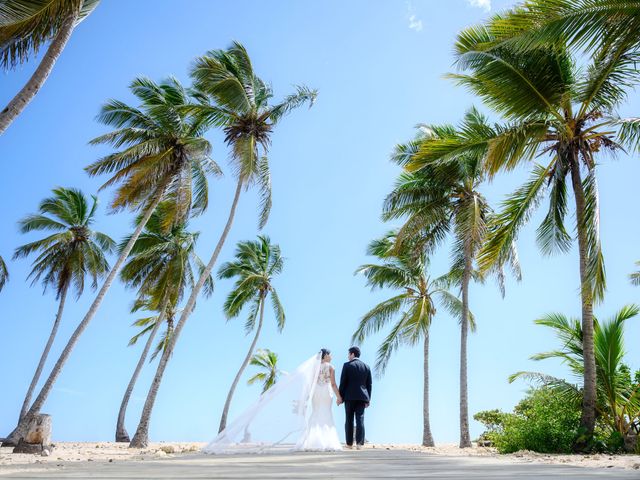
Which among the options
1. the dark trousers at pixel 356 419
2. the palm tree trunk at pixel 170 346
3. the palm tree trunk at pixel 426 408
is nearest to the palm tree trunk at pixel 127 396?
the palm tree trunk at pixel 170 346

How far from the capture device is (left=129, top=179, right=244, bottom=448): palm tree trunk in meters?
16.7

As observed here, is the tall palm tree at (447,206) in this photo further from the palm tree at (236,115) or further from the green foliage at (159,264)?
the green foliage at (159,264)

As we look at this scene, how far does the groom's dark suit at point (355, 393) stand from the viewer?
35.7ft

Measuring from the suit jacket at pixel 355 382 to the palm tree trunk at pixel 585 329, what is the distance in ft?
13.5

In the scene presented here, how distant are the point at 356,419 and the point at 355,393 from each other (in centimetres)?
62

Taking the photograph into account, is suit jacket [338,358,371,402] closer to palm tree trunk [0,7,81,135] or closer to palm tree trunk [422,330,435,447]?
palm tree trunk [0,7,81,135]

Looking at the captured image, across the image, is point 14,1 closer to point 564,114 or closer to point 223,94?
point 223,94

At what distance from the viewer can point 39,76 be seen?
403 inches

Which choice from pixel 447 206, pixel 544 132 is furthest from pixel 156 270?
pixel 544 132

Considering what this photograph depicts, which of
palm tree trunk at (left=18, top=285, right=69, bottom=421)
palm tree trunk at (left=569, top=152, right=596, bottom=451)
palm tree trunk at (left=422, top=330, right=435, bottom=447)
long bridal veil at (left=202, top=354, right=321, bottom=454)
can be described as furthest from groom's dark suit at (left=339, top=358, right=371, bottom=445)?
palm tree trunk at (left=18, top=285, right=69, bottom=421)

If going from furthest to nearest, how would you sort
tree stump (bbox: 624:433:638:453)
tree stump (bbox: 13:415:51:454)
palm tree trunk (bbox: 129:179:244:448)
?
palm tree trunk (bbox: 129:179:244:448) < tree stump (bbox: 13:415:51:454) < tree stump (bbox: 624:433:638:453)

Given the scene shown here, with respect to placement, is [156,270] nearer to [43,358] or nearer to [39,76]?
[43,358]

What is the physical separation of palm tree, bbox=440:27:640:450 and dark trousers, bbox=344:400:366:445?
4.00 m

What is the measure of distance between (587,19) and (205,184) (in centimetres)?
1501
